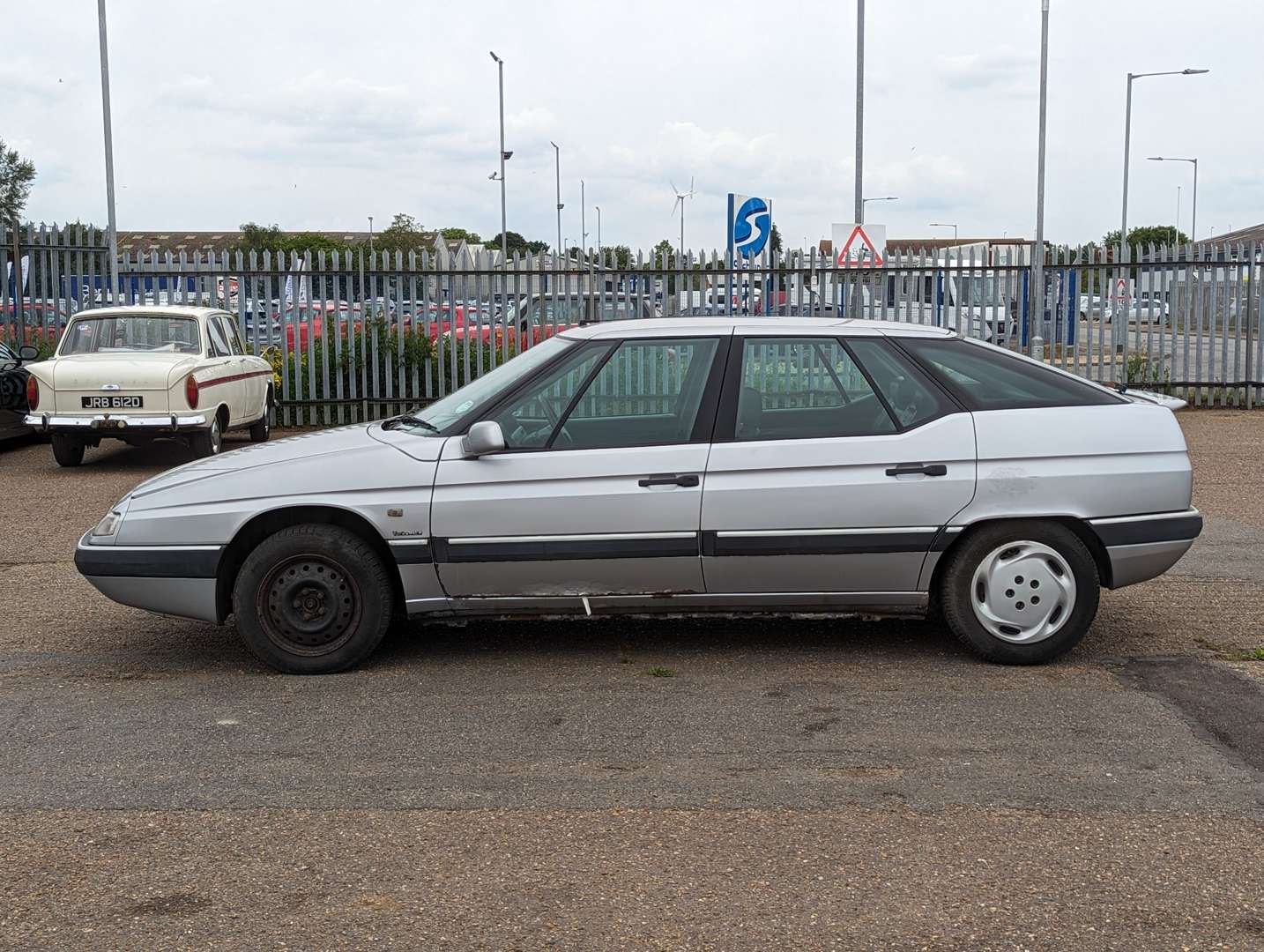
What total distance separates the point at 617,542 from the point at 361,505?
1.06 metres

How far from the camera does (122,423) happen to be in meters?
13.8

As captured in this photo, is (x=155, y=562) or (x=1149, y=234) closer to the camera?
(x=155, y=562)

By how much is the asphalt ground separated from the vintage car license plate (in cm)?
691

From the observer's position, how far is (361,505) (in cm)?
603

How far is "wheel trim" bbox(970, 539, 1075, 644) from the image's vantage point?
20.2 feet

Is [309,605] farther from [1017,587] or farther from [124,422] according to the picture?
[124,422]

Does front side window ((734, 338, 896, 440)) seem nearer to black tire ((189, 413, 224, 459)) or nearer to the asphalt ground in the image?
the asphalt ground

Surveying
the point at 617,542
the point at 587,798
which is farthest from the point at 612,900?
the point at 617,542

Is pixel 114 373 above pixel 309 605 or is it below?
above

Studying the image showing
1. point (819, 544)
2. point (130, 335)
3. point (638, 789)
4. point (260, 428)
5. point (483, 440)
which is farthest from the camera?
point (260, 428)

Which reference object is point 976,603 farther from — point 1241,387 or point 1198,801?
point 1241,387

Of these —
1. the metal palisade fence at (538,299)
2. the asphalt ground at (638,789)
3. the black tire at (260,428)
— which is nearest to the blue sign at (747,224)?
the metal palisade fence at (538,299)

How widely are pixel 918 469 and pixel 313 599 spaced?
8.46 feet

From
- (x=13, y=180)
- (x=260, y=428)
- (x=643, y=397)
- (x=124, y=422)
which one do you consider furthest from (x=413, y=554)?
(x=13, y=180)
